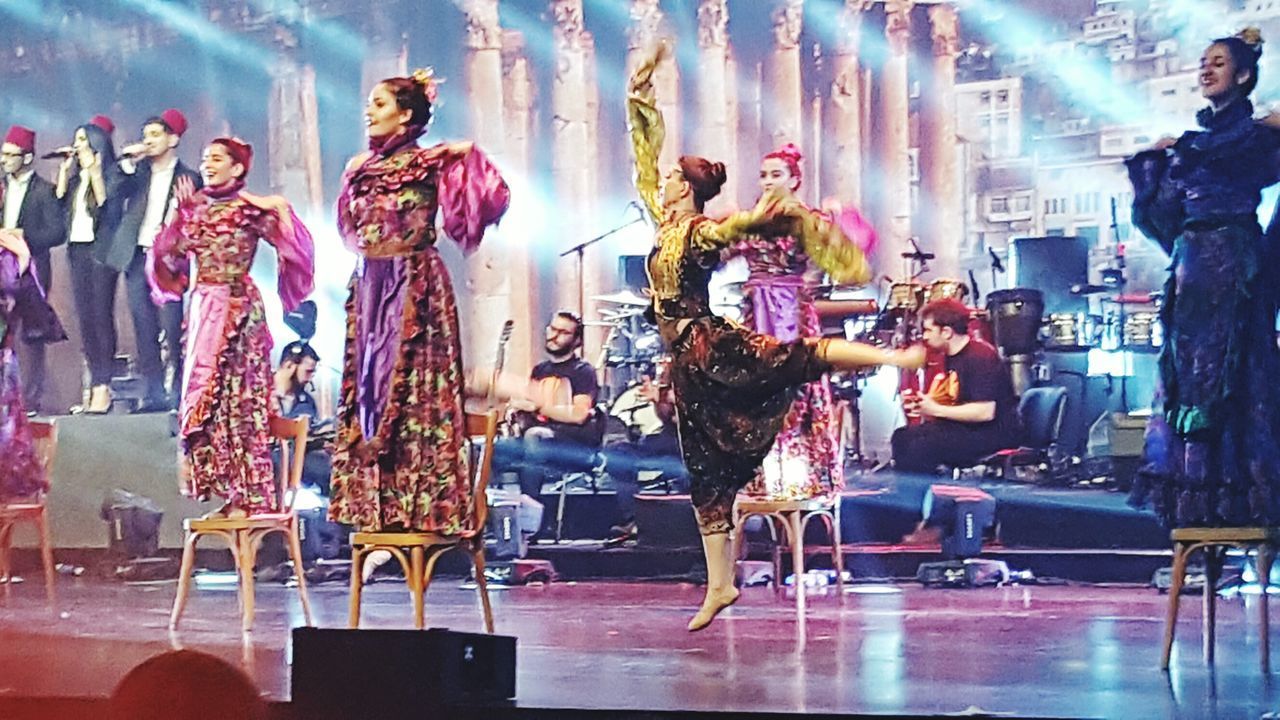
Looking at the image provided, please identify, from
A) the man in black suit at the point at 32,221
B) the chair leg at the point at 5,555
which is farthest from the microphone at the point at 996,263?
the man in black suit at the point at 32,221

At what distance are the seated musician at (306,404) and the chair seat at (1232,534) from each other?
360cm

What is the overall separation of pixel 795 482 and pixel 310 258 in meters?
1.72

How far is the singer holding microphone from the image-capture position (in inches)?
291

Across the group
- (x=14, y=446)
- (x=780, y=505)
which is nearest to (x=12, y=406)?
(x=14, y=446)

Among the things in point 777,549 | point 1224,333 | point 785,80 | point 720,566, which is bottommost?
point 777,549

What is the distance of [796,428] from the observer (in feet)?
19.3

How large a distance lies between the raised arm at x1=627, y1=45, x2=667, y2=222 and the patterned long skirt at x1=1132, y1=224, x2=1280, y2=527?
1421 mm

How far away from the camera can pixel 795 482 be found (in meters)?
5.86

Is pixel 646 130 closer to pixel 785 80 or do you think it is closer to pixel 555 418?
pixel 785 80

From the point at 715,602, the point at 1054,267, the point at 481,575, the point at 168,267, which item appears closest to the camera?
the point at 715,602

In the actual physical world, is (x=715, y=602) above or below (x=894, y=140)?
below

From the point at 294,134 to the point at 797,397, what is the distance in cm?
259

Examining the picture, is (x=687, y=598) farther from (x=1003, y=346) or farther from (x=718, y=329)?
(x=718, y=329)

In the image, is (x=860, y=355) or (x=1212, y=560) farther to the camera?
(x=1212, y=560)
